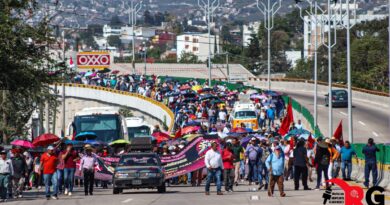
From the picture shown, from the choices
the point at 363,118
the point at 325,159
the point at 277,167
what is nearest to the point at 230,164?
the point at 325,159

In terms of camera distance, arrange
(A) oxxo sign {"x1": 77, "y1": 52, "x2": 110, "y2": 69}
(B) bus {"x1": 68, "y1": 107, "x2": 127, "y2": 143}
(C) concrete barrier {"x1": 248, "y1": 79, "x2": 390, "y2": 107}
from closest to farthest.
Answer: (B) bus {"x1": 68, "y1": 107, "x2": 127, "y2": 143}, (C) concrete barrier {"x1": 248, "y1": 79, "x2": 390, "y2": 107}, (A) oxxo sign {"x1": 77, "y1": 52, "x2": 110, "y2": 69}

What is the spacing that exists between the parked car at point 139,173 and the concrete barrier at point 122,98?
45.8 meters

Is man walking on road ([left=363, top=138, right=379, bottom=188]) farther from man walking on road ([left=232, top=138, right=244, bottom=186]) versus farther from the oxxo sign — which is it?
the oxxo sign

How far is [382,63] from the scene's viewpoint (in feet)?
478

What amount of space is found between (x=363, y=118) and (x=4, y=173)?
5688 cm

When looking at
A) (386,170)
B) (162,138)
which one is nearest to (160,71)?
(162,138)

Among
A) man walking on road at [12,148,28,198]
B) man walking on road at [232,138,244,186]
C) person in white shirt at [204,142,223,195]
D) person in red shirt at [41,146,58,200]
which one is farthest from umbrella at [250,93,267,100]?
person in red shirt at [41,146,58,200]

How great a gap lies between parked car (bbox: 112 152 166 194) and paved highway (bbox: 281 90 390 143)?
118 ft

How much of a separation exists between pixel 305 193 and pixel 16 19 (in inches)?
559

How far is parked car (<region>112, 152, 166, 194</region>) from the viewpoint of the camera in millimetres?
40312

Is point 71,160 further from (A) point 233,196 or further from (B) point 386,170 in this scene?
(B) point 386,170

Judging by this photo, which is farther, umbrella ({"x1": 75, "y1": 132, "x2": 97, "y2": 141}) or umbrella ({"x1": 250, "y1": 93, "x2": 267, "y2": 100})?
umbrella ({"x1": 250, "y1": 93, "x2": 267, "y2": 100})

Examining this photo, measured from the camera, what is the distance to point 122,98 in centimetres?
10712

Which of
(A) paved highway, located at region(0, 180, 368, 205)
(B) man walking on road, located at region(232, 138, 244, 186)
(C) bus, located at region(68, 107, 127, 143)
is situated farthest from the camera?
(C) bus, located at region(68, 107, 127, 143)
